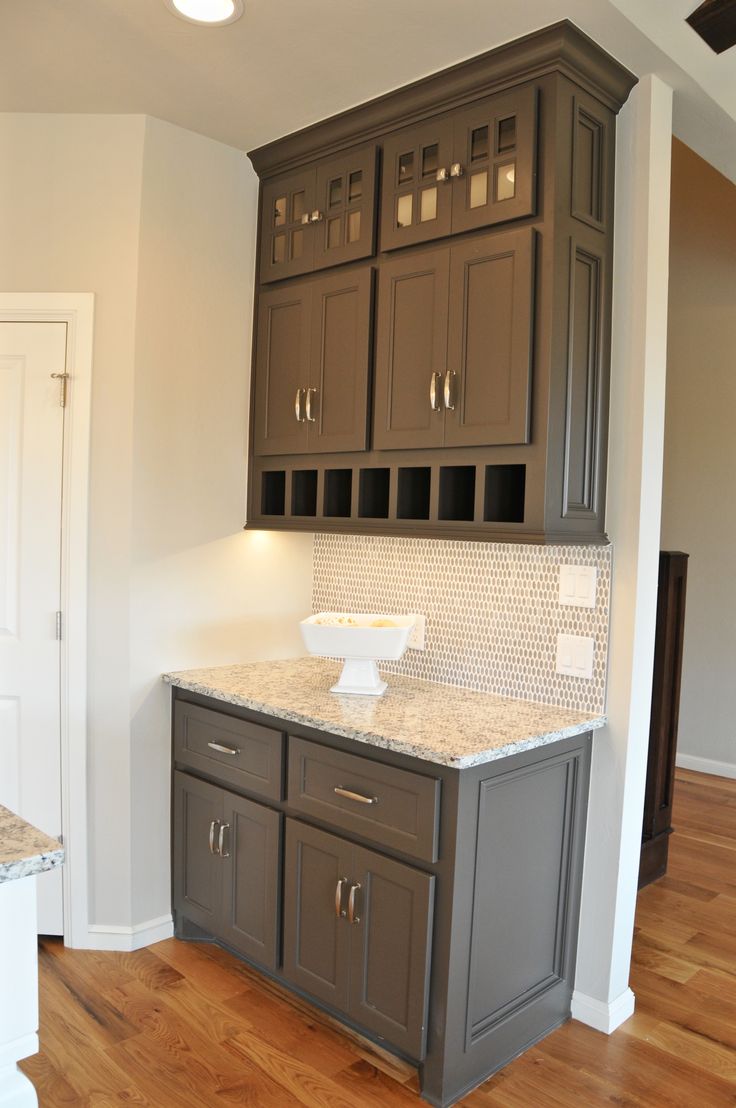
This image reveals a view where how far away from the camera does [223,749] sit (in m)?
2.68

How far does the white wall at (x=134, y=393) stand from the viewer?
2.77m

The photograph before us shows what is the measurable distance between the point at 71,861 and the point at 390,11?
268 cm

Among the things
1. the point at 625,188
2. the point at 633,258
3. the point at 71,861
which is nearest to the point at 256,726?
the point at 71,861

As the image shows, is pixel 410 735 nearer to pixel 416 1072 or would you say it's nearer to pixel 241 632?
pixel 416 1072

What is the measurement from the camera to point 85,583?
2.78 m

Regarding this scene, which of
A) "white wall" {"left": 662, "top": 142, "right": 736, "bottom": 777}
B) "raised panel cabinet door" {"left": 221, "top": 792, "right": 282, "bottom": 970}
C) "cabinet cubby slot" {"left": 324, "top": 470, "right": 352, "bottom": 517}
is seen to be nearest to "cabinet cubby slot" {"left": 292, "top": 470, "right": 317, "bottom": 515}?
"cabinet cubby slot" {"left": 324, "top": 470, "right": 352, "bottom": 517}

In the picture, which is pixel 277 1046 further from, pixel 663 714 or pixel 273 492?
pixel 663 714

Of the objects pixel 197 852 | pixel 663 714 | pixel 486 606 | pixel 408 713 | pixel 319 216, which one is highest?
pixel 319 216

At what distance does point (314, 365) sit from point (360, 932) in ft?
5.75

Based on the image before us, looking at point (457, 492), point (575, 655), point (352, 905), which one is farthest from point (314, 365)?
point (352, 905)

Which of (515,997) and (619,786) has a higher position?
(619,786)

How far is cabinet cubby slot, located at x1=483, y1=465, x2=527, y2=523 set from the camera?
2.46 metres

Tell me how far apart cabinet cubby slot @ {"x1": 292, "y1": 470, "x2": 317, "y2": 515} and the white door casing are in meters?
0.70

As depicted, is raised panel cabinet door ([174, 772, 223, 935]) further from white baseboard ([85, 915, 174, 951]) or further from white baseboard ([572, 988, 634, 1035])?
white baseboard ([572, 988, 634, 1035])
